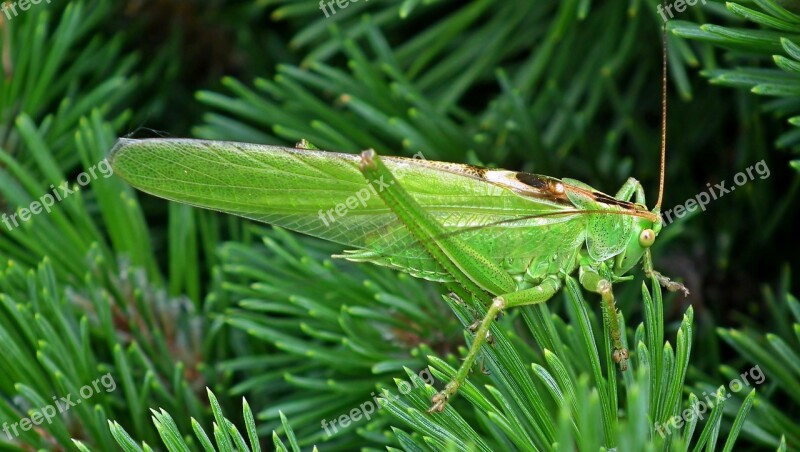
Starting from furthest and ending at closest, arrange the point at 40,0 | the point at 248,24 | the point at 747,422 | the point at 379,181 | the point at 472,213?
the point at 248,24 → the point at 40,0 → the point at 472,213 → the point at 379,181 → the point at 747,422

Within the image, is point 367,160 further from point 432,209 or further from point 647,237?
point 647,237

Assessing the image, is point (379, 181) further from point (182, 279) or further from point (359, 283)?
point (182, 279)

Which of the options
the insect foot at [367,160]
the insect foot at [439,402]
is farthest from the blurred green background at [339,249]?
the insect foot at [367,160]

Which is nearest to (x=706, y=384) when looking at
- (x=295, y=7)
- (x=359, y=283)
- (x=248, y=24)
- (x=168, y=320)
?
(x=359, y=283)

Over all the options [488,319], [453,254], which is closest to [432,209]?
[453,254]

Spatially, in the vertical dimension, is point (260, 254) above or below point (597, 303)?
above

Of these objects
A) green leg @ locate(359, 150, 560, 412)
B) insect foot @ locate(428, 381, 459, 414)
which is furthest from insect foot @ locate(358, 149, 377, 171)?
insect foot @ locate(428, 381, 459, 414)
